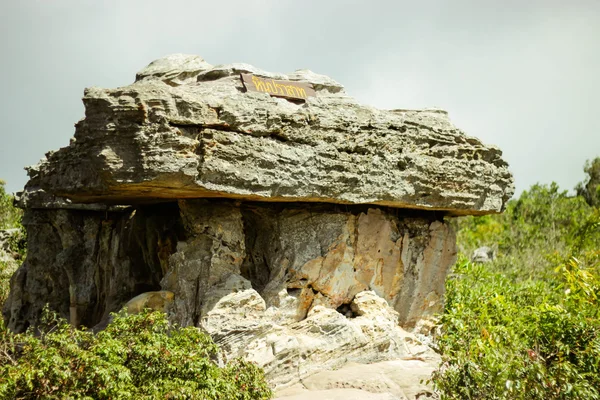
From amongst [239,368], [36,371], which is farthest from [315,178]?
[36,371]

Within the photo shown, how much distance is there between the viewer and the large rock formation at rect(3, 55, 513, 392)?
9062 millimetres

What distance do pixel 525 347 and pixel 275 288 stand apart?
3.90 meters

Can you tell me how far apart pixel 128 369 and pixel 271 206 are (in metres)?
4.46

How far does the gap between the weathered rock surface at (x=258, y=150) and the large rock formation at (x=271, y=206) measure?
0.9 inches

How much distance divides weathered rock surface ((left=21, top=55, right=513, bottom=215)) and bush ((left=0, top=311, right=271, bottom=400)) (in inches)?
86.1

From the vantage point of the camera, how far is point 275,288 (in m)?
10.3

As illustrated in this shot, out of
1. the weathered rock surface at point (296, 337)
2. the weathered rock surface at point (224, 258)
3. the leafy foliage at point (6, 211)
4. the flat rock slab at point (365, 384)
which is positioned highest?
the leafy foliage at point (6, 211)

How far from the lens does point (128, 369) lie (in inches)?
280

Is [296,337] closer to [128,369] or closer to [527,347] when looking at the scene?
[128,369]

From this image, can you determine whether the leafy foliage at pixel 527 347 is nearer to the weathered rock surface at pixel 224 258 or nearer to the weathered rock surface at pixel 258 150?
the weathered rock surface at pixel 224 258

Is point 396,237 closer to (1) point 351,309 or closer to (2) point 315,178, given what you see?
(1) point 351,309

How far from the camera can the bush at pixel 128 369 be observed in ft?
22.6

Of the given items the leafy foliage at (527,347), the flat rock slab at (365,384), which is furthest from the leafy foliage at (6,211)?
the flat rock slab at (365,384)

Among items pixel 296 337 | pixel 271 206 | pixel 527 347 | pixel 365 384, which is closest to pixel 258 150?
pixel 271 206
